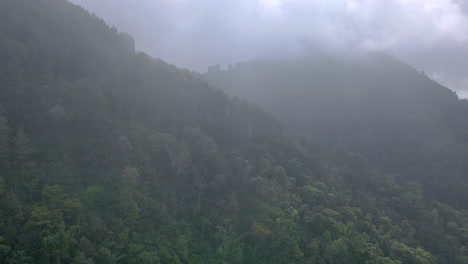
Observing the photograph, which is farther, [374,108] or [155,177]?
[374,108]

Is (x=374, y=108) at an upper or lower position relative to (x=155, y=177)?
upper

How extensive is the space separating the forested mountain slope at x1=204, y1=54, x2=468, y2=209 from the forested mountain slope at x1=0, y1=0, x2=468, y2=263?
19.6m

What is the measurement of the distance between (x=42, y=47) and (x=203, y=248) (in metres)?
35.9

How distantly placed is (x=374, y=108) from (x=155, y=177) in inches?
3027

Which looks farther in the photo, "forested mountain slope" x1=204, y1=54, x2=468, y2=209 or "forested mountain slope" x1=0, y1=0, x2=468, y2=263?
"forested mountain slope" x1=204, y1=54, x2=468, y2=209

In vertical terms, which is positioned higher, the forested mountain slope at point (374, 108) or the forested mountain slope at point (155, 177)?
the forested mountain slope at point (374, 108)

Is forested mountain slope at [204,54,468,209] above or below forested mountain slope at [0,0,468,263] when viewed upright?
above

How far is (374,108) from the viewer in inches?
4424

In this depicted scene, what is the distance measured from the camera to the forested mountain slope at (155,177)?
39.4 m

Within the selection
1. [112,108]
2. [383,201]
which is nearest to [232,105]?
[112,108]

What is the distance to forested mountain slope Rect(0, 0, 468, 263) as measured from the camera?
3941cm

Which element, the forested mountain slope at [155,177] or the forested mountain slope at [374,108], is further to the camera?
the forested mountain slope at [374,108]

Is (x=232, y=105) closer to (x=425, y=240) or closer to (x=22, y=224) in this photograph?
(x=425, y=240)

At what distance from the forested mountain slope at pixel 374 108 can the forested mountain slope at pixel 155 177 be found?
64.3ft
